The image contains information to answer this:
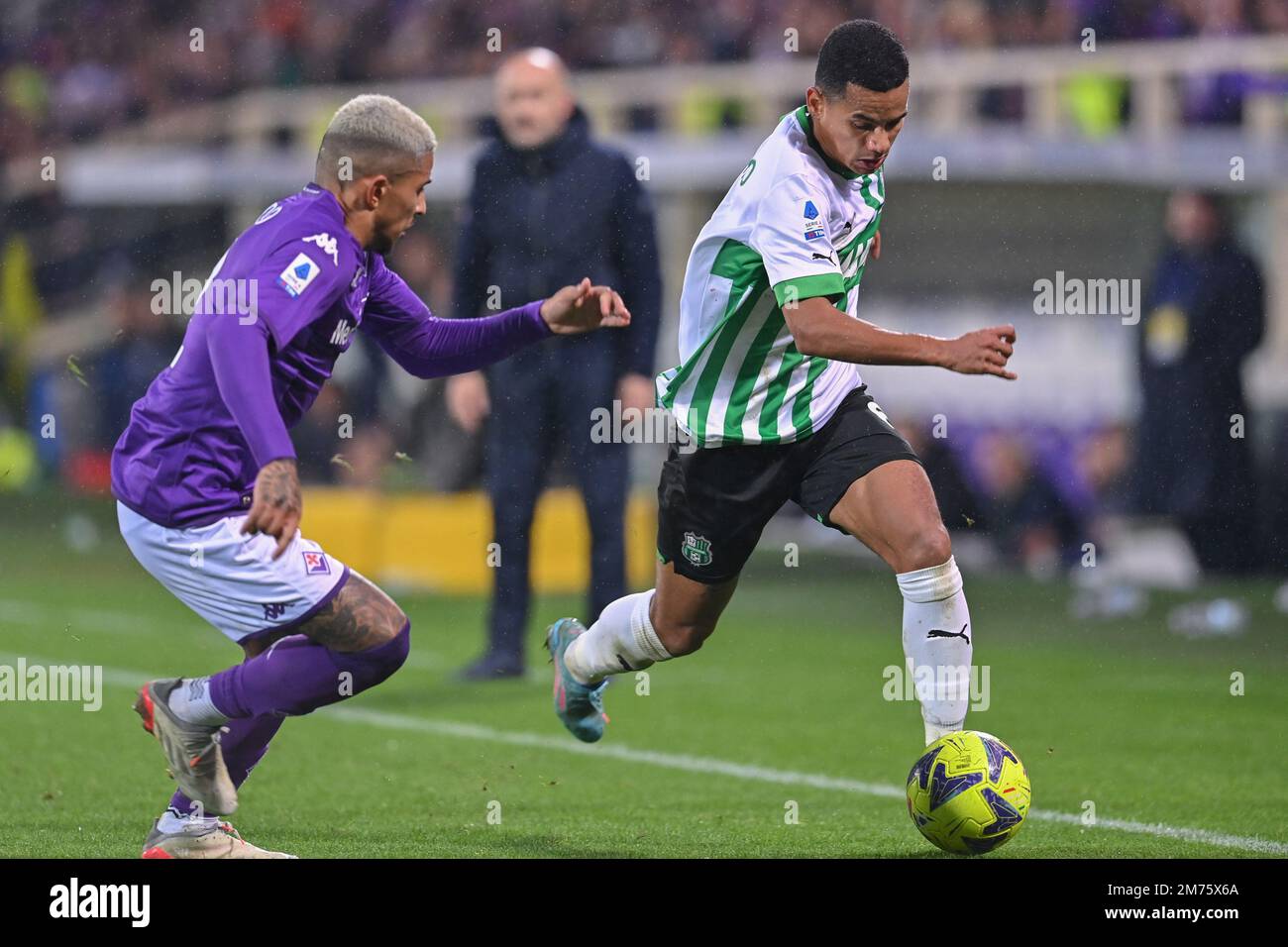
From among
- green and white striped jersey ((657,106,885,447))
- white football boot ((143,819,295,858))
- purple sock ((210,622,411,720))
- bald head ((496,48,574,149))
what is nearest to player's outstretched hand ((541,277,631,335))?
green and white striped jersey ((657,106,885,447))

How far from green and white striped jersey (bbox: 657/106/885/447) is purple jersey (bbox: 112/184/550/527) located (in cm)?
103

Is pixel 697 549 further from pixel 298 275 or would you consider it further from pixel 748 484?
pixel 298 275

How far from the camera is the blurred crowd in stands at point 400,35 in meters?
17.0

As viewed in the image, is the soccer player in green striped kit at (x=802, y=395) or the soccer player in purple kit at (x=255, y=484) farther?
the soccer player in green striped kit at (x=802, y=395)

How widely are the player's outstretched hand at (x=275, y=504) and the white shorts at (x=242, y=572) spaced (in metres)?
0.27

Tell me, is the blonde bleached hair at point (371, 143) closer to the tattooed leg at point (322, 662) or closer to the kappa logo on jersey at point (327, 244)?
the kappa logo on jersey at point (327, 244)

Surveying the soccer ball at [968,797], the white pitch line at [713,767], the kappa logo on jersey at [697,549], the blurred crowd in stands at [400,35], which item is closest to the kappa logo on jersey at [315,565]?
the kappa logo on jersey at [697,549]

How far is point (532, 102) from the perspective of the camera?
9000 mm

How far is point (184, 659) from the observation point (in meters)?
10.0

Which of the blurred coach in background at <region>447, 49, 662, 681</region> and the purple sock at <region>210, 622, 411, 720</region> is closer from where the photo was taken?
the purple sock at <region>210, 622, 411, 720</region>

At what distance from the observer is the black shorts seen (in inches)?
226

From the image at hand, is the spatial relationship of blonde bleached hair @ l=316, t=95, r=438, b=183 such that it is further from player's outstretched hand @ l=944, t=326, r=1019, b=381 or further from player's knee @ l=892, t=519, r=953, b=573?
player's knee @ l=892, t=519, r=953, b=573
